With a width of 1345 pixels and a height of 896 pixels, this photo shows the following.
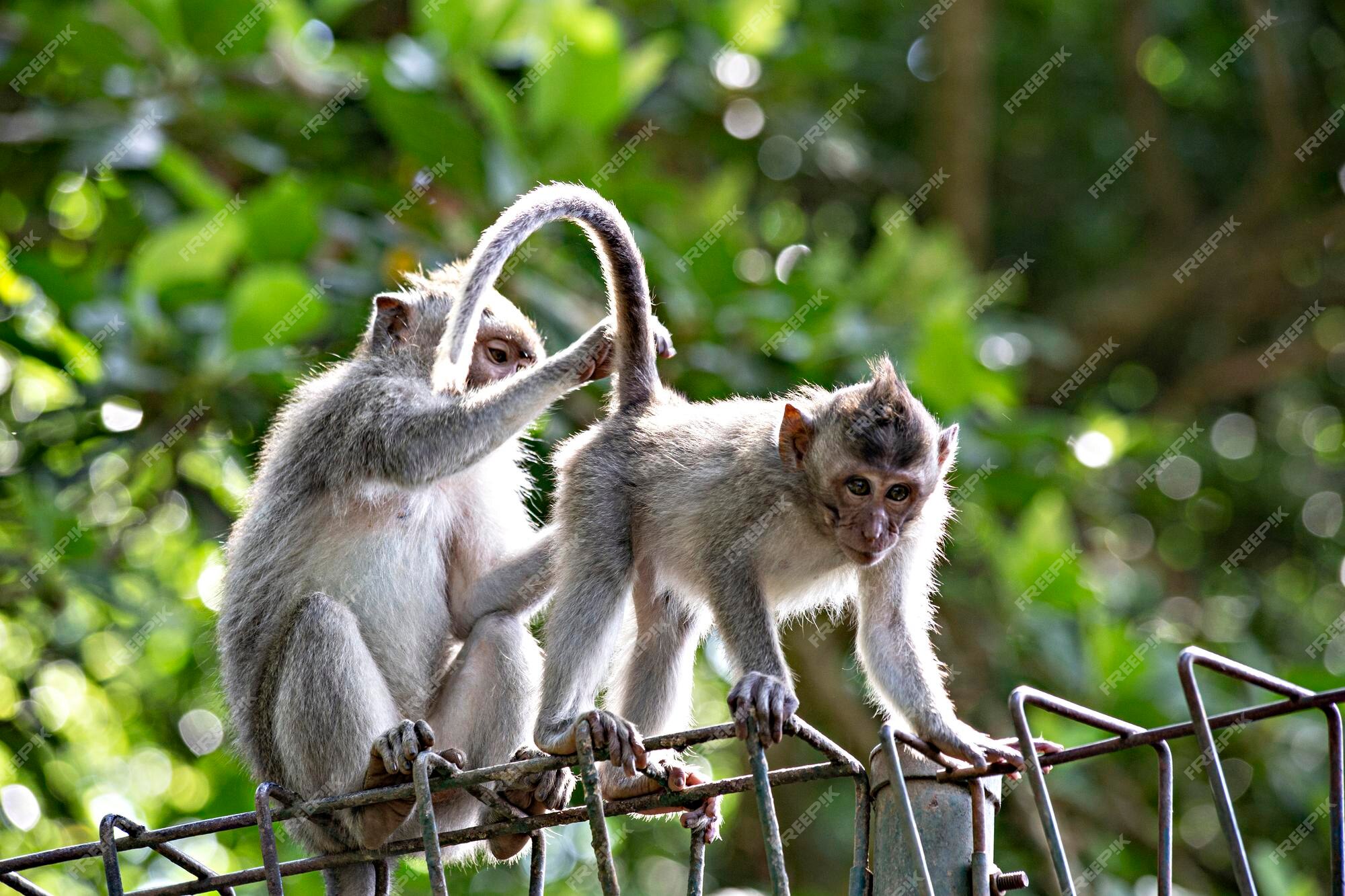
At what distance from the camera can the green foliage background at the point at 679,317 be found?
19.8 ft

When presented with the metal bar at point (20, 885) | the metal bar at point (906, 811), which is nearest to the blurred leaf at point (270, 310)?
the metal bar at point (20, 885)

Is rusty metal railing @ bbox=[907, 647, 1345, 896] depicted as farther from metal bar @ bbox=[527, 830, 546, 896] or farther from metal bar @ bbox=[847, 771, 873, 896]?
metal bar @ bbox=[527, 830, 546, 896]

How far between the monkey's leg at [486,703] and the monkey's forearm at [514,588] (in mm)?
123

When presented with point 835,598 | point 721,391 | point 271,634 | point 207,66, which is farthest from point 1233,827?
point 207,66

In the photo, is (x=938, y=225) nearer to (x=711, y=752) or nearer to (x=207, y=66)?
(x=711, y=752)

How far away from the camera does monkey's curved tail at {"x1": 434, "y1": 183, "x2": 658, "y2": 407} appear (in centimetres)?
384

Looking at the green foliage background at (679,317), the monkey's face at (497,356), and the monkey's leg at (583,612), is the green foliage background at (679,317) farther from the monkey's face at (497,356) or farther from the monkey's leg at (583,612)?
the monkey's leg at (583,612)

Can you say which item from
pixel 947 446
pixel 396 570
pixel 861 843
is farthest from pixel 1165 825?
pixel 396 570

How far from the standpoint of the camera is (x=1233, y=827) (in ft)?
7.14

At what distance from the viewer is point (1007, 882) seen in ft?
8.68

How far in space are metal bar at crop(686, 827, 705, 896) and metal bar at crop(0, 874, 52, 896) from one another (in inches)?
56.7

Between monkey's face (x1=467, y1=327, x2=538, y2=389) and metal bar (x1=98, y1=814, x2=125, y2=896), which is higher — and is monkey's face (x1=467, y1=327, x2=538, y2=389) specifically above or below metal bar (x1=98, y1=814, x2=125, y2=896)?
above

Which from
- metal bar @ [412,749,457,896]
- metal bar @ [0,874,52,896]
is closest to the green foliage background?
metal bar @ [0,874,52,896]

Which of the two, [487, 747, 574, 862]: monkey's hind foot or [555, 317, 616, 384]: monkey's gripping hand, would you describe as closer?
[487, 747, 574, 862]: monkey's hind foot
